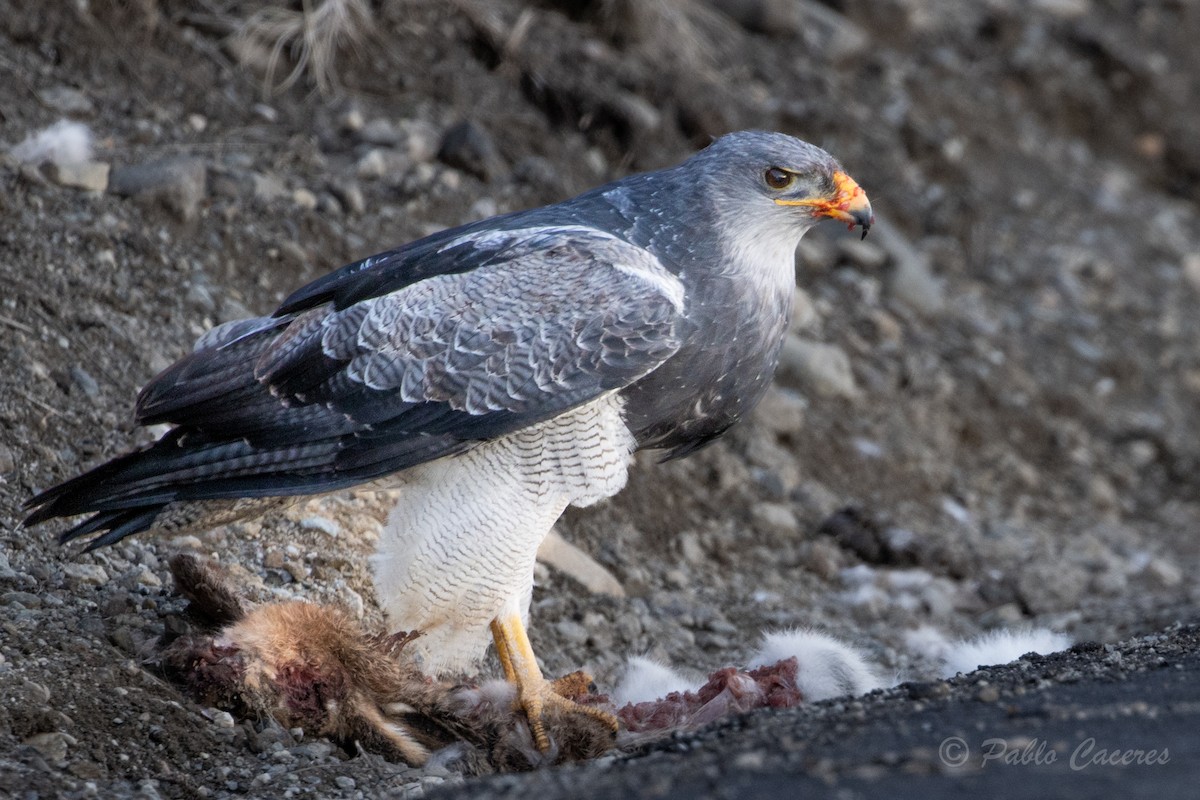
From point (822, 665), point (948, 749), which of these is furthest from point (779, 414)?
point (948, 749)

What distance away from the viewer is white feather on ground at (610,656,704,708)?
5.07 metres

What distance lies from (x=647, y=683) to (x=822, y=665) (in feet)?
2.08

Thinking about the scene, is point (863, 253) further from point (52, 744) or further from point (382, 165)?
point (52, 744)

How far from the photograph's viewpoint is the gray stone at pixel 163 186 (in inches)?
267

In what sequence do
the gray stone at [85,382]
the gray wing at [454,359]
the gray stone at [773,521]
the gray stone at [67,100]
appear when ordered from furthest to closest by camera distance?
the gray stone at [67,100]
the gray stone at [773,521]
the gray stone at [85,382]
the gray wing at [454,359]

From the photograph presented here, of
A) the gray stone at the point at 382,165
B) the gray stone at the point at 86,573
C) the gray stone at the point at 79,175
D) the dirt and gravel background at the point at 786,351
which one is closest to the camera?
the dirt and gravel background at the point at 786,351

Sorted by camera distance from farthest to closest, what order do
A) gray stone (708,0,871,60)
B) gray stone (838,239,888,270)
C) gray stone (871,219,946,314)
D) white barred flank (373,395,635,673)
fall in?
gray stone (708,0,871,60), gray stone (871,219,946,314), gray stone (838,239,888,270), white barred flank (373,395,635,673)

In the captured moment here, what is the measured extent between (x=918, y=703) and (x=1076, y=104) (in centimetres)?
892

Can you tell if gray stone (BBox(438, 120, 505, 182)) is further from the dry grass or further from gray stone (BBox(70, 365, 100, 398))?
gray stone (BBox(70, 365, 100, 398))

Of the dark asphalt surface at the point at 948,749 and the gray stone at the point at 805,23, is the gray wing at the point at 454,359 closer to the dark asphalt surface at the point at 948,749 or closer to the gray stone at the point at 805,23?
the dark asphalt surface at the point at 948,749

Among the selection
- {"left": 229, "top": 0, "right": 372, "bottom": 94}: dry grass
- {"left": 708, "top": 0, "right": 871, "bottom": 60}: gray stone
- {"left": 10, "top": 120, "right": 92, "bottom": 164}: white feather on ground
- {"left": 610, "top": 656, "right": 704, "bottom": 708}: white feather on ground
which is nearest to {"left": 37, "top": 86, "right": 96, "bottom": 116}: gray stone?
{"left": 10, "top": 120, "right": 92, "bottom": 164}: white feather on ground

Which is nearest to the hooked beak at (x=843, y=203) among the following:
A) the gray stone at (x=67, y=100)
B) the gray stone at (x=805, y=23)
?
the gray stone at (x=67, y=100)

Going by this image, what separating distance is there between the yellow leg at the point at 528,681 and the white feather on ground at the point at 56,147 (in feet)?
10.8

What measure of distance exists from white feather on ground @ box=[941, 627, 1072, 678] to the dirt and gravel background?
0.83ft
